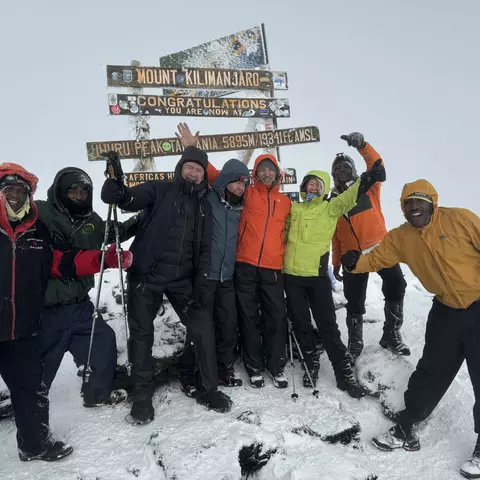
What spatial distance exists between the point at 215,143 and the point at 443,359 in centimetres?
642

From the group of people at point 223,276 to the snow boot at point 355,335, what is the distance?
3 centimetres

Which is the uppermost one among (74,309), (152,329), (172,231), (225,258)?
(172,231)

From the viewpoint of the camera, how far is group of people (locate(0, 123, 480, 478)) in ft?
10.9

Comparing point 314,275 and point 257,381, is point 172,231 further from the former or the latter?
point 257,381

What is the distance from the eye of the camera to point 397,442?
397 cm

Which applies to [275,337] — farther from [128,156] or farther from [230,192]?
[128,156]

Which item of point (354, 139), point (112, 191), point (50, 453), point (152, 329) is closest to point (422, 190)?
point (354, 139)

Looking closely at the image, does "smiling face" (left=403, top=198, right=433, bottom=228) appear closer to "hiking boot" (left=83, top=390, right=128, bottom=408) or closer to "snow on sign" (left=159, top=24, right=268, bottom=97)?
"hiking boot" (left=83, top=390, right=128, bottom=408)

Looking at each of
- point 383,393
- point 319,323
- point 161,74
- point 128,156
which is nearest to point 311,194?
point 319,323

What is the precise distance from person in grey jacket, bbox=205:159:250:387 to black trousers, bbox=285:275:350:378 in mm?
842

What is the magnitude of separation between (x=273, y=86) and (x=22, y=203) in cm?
729

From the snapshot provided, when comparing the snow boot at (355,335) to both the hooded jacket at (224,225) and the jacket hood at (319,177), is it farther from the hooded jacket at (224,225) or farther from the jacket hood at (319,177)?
the hooded jacket at (224,225)

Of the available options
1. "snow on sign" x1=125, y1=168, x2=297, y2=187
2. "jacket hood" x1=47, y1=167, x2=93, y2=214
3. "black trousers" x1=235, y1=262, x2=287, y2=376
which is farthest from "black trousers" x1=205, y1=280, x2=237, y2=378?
"snow on sign" x1=125, y1=168, x2=297, y2=187

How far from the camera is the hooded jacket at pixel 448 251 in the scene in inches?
142
